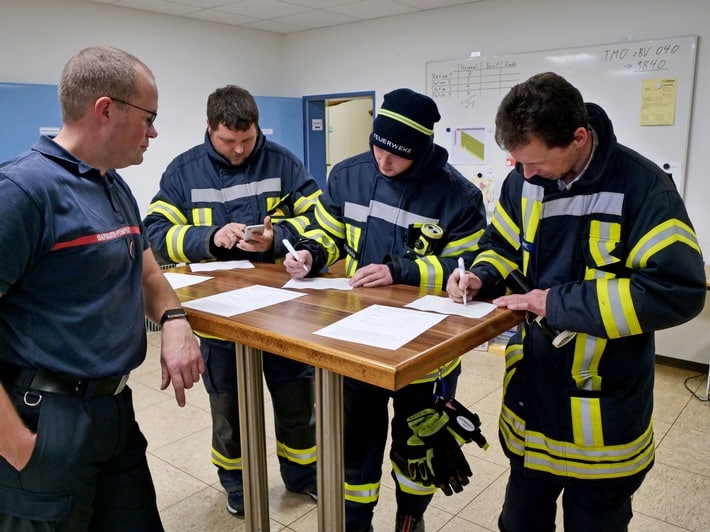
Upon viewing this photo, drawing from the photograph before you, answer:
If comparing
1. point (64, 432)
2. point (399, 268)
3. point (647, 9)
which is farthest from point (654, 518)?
point (647, 9)

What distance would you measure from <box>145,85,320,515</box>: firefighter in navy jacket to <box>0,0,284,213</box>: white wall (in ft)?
8.82

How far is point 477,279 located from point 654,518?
1.56 metres

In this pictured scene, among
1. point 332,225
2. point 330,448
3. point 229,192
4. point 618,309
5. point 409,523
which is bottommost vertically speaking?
point 409,523

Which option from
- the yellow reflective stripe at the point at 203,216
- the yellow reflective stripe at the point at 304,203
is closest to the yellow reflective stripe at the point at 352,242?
the yellow reflective stripe at the point at 304,203

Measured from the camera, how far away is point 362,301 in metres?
1.58

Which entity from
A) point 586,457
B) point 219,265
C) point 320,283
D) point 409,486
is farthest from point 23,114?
point 586,457

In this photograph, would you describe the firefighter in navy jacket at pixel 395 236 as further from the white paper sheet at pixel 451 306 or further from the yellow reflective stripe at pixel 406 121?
the white paper sheet at pixel 451 306

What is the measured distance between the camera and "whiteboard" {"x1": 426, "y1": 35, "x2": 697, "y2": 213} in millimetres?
3859

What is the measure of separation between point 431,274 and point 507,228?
264mm

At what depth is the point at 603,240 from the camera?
1.41 m

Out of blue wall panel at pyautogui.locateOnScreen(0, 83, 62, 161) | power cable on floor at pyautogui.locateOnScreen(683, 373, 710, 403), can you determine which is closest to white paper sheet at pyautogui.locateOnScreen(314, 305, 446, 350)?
power cable on floor at pyautogui.locateOnScreen(683, 373, 710, 403)

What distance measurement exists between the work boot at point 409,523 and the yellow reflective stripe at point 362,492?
115mm

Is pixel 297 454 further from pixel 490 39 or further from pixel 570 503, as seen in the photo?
pixel 490 39

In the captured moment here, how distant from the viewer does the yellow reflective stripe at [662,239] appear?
130cm
